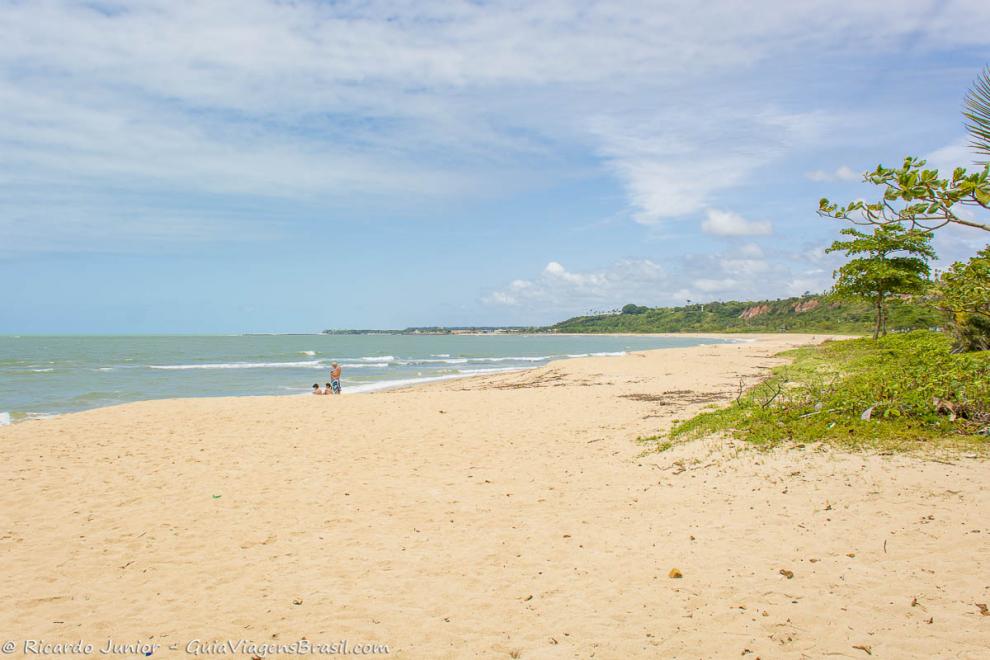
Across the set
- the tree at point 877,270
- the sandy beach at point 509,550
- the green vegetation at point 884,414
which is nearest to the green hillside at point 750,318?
the tree at point 877,270

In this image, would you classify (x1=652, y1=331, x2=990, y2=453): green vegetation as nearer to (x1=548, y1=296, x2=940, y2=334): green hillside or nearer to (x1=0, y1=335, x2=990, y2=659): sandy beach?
(x1=0, y1=335, x2=990, y2=659): sandy beach

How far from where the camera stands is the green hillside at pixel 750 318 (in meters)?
89.8

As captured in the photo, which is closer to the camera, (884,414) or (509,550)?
(509,550)

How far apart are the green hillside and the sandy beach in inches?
1918

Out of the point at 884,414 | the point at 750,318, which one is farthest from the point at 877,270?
the point at 750,318

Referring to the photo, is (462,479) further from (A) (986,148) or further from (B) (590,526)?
(A) (986,148)

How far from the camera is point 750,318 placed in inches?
5236

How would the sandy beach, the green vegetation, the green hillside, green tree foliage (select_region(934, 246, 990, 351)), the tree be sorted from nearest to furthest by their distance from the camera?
the sandy beach < green tree foliage (select_region(934, 246, 990, 351)) < the green vegetation < the tree < the green hillside

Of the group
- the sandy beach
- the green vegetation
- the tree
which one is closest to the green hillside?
the tree

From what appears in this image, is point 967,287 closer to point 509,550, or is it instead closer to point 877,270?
point 509,550

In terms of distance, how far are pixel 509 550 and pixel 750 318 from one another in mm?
139590

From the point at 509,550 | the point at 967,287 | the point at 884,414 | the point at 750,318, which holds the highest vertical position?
the point at 750,318

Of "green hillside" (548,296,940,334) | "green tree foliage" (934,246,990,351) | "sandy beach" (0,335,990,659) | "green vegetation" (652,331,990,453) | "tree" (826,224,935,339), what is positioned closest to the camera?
"sandy beach" (0,335,990,659)

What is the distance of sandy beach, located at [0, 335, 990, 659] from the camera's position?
4250 millimetres
